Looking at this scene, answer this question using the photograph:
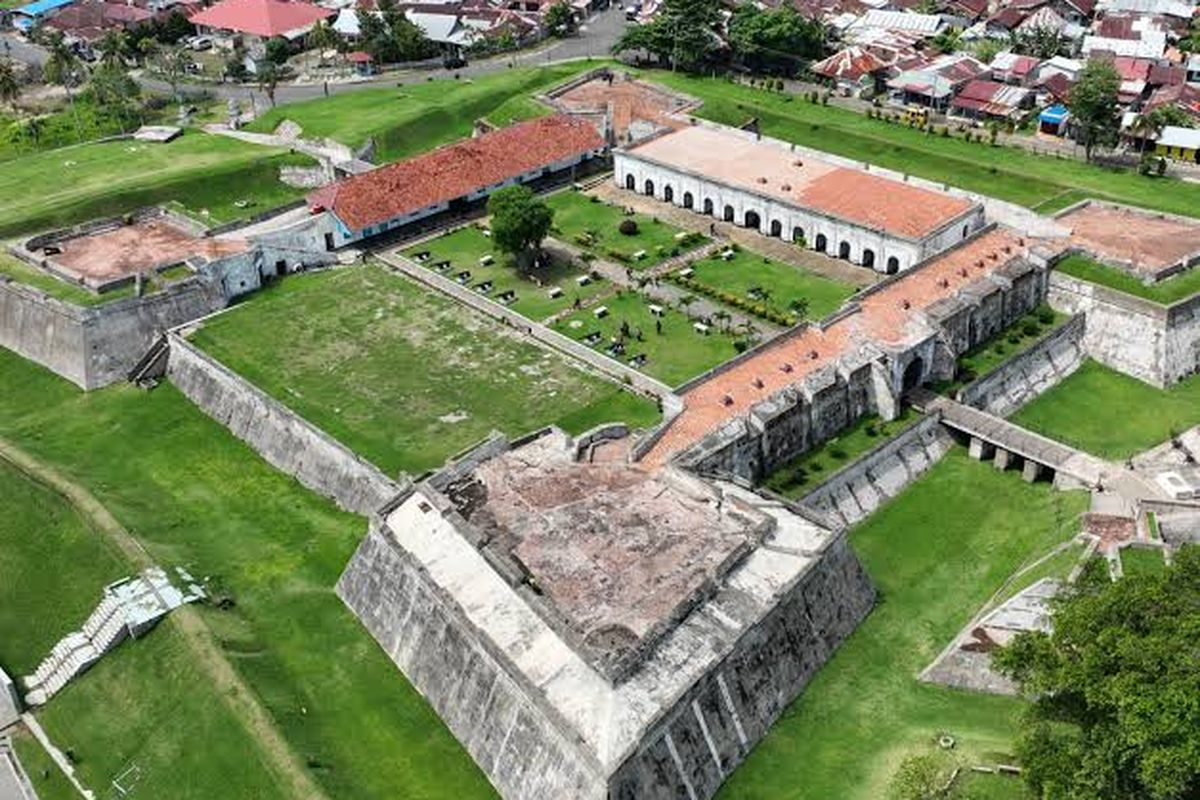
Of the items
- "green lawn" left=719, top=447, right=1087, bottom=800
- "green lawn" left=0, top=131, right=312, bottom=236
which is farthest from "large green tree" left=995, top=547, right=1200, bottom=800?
"green lawn" left=0, top=131, right=312, bottom=236

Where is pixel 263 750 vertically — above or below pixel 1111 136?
below

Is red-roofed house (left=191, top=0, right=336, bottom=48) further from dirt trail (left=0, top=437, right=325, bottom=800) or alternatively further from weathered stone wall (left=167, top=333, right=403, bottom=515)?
dirt trail (left=0, top=437, right=325, bottom=800)

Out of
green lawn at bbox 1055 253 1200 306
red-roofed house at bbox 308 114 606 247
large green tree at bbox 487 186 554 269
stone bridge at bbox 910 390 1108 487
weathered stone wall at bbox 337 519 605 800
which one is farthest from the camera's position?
red-roofed house at bbox 308 114 606 247

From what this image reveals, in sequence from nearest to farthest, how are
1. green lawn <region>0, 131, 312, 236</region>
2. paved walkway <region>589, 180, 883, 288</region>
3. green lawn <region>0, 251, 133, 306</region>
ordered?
green lawn <region>0, 251, 133, 306</region> < paved walkway <region>589, 180, 883, 288</region> < green lawn <region>0, 131, 312, 236</region>

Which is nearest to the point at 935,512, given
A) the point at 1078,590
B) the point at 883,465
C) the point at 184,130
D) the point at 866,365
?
the point at 883,465

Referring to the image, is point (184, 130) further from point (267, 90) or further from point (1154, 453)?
point (1154, 453)

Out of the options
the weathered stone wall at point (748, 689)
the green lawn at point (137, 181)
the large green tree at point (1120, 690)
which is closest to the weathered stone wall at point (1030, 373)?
the weathered stone wall at point (748, 689)

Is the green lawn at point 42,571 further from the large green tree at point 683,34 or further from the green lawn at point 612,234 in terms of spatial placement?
the large green tree at point 683,34
